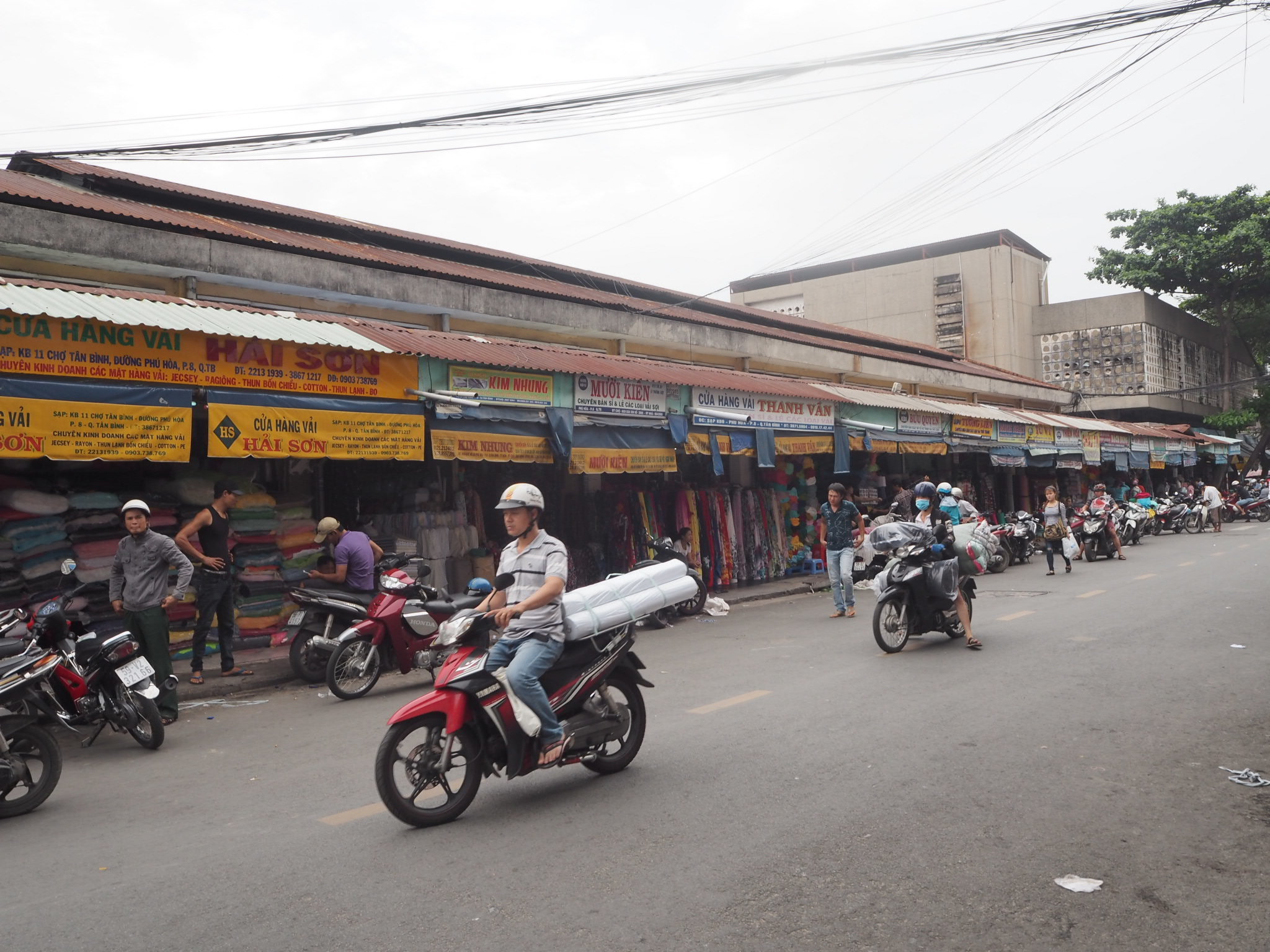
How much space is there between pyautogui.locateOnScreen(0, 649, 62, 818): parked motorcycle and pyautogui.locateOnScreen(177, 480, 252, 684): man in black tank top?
10.6ft

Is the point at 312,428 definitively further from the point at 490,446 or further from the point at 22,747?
the point at 22,747

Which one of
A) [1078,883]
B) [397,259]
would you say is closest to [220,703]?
[397,259]

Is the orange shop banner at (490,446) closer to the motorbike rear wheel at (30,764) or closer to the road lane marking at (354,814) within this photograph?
the motorbike rear wheel at (30,764)

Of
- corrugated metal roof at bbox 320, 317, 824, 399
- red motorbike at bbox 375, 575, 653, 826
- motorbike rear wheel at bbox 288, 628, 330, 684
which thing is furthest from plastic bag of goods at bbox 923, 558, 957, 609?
motorbike rear wheel at bbox 288, 628, 330, 684

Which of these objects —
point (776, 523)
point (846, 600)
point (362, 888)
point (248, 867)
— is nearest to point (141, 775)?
point (248, 867)

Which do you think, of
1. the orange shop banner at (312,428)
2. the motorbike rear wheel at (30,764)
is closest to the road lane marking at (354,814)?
the motorbike rear wheel at (30,764)

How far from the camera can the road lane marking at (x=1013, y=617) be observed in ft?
A: 38.0

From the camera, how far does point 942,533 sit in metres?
9.78

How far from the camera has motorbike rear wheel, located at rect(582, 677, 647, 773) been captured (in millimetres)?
5605

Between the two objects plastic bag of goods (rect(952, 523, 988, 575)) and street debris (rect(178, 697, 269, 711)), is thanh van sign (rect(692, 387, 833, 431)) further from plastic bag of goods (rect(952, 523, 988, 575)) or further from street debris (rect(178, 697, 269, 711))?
street debris (rect(178, 697, 269, 711))

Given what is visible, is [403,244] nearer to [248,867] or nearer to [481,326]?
[481,326]

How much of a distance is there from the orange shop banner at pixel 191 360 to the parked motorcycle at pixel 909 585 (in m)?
5.61

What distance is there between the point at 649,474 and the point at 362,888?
1223cm

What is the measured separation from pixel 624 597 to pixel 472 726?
112cm
